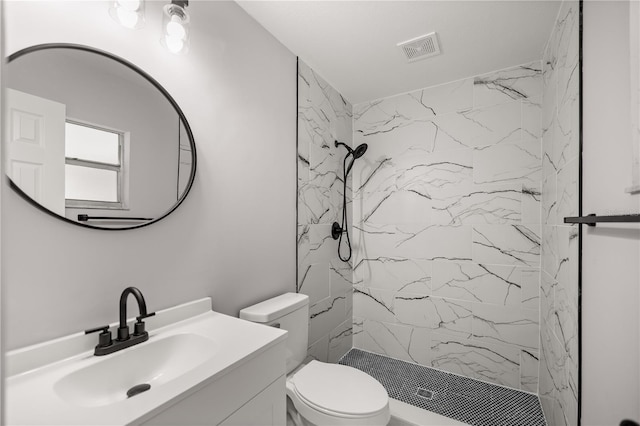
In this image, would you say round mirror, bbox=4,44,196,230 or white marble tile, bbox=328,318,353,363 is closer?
round mirror, bbox=4,44,196,230

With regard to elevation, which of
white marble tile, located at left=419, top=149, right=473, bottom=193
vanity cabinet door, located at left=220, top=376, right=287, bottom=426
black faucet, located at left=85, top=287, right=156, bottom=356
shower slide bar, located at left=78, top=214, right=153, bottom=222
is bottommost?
vanity cabinet door, located at left=220, top=376, right=287, bottom=426

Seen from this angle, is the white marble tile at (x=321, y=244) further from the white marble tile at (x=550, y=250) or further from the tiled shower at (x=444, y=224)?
the white marble tile at (x=550, y=250)

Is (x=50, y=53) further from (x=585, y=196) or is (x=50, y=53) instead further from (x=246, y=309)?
(x=585, y=196)

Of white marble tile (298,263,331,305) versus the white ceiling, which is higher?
the white ceiling

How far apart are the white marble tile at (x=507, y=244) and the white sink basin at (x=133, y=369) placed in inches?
75.9

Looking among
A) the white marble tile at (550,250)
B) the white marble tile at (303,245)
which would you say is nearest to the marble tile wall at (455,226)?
the white marble tile at (550,250)

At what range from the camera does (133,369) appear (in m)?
0.91

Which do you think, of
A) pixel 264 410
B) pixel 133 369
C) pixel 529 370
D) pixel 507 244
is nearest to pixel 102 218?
pixel 133 369

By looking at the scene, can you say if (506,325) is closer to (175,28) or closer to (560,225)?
(560,225)

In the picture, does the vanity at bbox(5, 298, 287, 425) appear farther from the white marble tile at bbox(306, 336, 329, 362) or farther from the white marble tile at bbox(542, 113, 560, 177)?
the white marble tile at bbox(542, 113, 560, 177)

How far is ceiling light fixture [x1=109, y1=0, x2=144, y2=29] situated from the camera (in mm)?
912

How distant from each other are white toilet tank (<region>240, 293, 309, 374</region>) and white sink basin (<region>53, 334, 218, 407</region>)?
349mm

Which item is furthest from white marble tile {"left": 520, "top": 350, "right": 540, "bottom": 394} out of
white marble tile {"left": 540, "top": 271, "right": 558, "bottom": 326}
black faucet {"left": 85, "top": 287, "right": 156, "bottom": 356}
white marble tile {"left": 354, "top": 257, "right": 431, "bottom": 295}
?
black faucet {"left": 85, "top": 287, "right": 156, "bottom": 356}

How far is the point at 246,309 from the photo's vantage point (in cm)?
138
